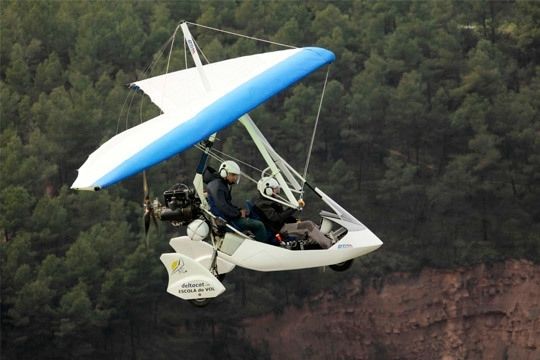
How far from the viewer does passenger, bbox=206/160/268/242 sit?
26438mm

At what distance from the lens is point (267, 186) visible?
2666 centimetres

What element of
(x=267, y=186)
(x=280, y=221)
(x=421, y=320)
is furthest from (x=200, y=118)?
(x=421, y=320)

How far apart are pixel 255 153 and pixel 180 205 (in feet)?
114

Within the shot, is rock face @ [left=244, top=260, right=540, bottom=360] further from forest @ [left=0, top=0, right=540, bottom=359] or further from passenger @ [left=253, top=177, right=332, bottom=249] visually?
passenger @ [left=253, top=177, right=332, bottom=249]

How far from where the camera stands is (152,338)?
201ft

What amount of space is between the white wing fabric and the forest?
26619 mm

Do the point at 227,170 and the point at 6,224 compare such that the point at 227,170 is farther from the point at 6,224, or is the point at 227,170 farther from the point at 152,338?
the point at 152,338

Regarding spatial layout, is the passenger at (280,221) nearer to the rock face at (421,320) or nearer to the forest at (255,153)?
the forest at (255,153)

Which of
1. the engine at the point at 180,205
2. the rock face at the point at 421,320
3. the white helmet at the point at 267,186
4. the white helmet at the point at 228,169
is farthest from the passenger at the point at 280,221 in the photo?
the rock face at the point at 421,320

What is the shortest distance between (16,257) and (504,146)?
22.2m

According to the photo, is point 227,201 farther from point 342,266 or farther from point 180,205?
point 342,266

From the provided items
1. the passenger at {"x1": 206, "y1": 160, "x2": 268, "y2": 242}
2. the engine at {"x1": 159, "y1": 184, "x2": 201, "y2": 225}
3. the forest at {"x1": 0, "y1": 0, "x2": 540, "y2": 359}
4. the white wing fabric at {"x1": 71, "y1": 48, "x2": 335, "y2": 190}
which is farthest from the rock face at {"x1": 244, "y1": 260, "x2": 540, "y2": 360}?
the engine at {"x1": 159, "y1": 184, "x2": 201, "y2": 225}

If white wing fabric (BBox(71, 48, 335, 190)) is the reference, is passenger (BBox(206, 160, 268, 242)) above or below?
below

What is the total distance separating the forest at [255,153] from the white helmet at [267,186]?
90.2 feet
